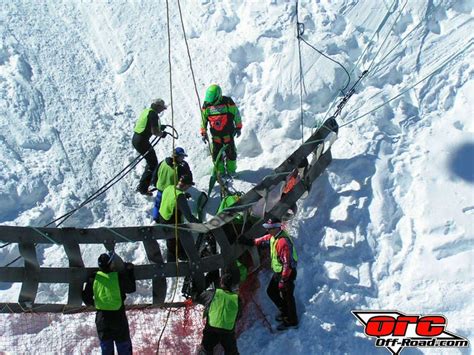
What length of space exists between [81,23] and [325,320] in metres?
8.69

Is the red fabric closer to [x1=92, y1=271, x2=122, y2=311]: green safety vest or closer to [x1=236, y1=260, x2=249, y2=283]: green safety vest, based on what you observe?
[x1=236, y1=260, x2=249, y2=283]: green safety vest

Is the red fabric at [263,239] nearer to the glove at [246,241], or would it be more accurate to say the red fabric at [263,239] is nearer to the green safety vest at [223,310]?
the glove at [246,241]

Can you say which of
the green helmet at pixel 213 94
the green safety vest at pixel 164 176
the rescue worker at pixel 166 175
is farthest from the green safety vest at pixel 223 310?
the green helmet at pixel 213 94

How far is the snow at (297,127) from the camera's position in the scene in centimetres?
831

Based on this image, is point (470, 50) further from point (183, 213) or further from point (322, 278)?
point (183, 213)

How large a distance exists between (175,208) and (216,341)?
6.22 feet

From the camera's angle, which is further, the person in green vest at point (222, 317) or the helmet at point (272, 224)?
the helmet at point (272, 224)

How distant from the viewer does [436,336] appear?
7438 mm

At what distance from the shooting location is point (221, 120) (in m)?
9.68

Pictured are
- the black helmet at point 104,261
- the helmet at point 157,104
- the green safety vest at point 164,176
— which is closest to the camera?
the black helmet at point 104,261

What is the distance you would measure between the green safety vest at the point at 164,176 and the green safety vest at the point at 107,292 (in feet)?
7.33

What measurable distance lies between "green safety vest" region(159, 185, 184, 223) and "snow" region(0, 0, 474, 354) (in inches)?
46.6

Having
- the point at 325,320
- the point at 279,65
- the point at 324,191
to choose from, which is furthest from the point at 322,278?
the point at 279,65

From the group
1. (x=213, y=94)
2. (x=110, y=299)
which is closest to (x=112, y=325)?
(x=110, y=299)
